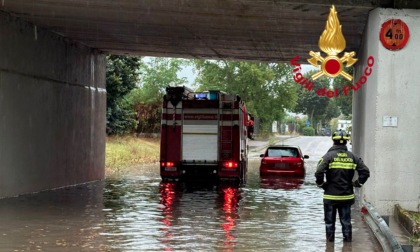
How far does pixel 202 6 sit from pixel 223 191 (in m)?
7.58

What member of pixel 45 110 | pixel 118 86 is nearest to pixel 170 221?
pixel 45 110

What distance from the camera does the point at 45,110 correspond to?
19469 mm

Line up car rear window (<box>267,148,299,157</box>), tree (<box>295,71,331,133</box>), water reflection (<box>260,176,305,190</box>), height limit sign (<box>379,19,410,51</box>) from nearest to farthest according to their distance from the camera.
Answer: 1. height limit sign (<box>379,19,410,51</box>)
2. water reflection (<box>260,176,305,190</box>)
3. car rear window (<box>267,148,299,157</box>)
4. tree (<box>295,71,331,133</box>)

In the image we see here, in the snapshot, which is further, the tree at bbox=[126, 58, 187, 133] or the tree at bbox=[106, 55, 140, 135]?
the tree at bbox=[126, 58, 187, 133]

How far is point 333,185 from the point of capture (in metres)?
10.5

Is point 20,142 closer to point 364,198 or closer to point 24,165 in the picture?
point 24,165

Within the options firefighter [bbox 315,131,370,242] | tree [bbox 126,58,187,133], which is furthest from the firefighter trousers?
tree [bbox 126,58,187,133]

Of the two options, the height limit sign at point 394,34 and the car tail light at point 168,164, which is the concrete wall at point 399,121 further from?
the car tail light at point 168,164

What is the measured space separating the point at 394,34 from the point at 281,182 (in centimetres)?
1203

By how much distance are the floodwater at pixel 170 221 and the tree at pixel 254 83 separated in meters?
39.1

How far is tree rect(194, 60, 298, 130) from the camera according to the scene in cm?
6034

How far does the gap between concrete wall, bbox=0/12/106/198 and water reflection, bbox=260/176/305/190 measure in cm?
627

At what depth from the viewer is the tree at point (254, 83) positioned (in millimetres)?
60344

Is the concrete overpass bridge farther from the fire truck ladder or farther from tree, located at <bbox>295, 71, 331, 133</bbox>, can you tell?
tree, located at <bbox>295, 71, 331, 133</bbox>
